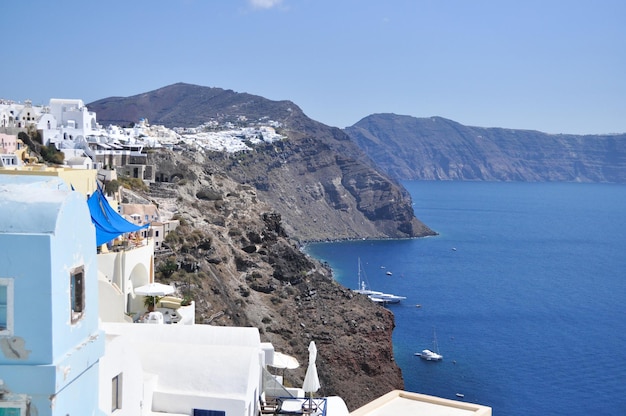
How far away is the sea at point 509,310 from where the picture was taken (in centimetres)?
4491

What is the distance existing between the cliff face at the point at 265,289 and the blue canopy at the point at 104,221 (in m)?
14.0

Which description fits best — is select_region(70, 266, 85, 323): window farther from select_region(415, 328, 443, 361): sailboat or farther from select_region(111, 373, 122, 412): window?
select_region(415, 328, 443, 361): sailboat

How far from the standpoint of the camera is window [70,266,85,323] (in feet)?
16.4

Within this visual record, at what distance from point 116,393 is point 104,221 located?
306 inches

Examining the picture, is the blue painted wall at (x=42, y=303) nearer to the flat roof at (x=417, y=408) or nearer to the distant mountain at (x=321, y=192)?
the flat roof at (x=417, y=408)

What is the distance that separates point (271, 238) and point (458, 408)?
135ft

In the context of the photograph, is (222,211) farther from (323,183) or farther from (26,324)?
(323,183)

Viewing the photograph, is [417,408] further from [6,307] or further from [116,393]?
[6,307]

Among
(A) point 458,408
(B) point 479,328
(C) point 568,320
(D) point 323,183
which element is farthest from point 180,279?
(D) point 323,183

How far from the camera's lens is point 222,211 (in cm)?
5072

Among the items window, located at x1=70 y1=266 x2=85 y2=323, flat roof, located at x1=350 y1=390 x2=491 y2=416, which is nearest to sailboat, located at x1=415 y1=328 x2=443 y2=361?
flat roof, located at x1=350 y1=390 x2=491 y2=416

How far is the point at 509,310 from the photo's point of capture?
2685 inches

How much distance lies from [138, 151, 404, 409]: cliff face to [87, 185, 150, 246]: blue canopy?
1396 centimetres

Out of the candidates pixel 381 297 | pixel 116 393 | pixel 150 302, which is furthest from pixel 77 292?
pixel 381 297
